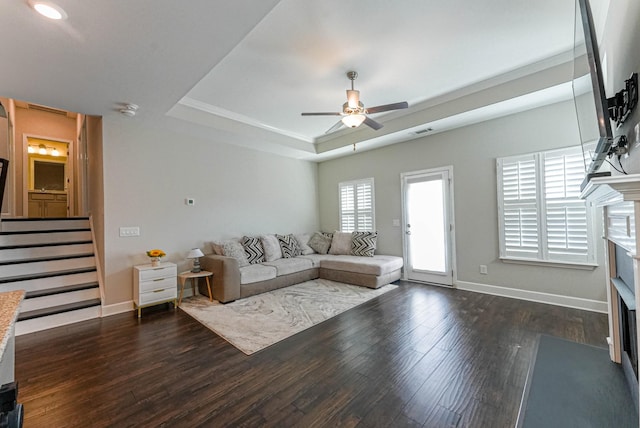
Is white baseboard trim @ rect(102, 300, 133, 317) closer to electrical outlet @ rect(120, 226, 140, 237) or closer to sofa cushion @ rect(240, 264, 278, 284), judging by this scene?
electrical outlet @ rect(120, 226, 140, 237)

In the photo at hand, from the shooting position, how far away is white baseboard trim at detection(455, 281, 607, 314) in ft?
10.9

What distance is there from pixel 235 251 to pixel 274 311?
55.7 inches

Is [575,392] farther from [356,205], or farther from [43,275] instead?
[43,275]

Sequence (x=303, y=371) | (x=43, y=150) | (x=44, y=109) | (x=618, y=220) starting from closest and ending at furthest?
(x=618, y=220) → (x=303, y=371) → (x=44, y=109) → (x=43, y=150)

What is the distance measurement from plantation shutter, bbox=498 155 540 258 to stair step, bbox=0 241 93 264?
6.42 metres

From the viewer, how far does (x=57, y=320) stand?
10.5 ft

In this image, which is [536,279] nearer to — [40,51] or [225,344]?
[225,344]

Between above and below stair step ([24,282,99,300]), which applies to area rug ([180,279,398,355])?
below

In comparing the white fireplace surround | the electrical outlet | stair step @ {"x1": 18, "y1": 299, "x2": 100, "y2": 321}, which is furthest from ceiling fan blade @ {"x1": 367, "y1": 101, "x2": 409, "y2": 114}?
stair step @ {"x1": 18, "y1": 299, "x2": 100, "y2": 321}

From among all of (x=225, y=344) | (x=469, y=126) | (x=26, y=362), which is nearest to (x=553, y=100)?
(x=469, y=126)

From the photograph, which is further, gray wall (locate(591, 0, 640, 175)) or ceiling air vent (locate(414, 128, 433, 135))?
ceiling air vent (locate(414, 128, 433, 135))

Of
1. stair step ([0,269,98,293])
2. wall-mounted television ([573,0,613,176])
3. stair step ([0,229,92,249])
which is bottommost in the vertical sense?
stair step ([0,269,98,293])

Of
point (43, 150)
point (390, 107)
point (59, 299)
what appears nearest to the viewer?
point (390, 107)

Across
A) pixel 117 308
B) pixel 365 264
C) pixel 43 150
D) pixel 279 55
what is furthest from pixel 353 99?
pixel 43 150
